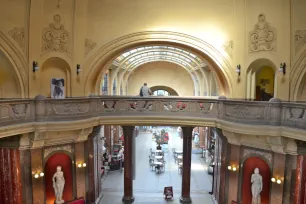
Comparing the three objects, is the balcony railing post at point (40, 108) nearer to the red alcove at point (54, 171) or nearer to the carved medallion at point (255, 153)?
the red alcove at point (54, 171)

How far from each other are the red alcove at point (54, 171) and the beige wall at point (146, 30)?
10.0ft

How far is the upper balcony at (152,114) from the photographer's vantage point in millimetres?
8461

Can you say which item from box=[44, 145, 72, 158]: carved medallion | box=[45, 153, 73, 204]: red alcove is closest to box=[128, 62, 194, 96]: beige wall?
box=[44, 145, 72, 158]: carved medallion

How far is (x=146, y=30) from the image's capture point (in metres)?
12.8

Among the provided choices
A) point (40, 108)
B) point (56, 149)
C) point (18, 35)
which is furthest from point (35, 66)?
point (56, 149)

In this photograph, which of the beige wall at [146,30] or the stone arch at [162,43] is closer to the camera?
the beige wall at [146,30]

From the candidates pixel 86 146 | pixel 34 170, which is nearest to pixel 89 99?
pixel 86 146

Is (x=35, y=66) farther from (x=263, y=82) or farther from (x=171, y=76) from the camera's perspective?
(x=171, y=76)

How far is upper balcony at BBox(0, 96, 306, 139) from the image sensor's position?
27.8 ft

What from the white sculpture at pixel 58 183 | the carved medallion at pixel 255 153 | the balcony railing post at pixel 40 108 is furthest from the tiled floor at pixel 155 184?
the balcony railing post at pixel 40 108

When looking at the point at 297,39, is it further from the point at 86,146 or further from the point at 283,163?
the point at 86,146

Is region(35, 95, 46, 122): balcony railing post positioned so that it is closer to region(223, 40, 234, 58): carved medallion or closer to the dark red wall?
the dark red wall

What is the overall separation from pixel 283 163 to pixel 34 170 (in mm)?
9705

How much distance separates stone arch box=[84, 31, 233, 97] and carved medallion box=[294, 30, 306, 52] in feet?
9.48
